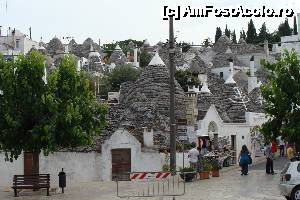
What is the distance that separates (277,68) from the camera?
25.5 m

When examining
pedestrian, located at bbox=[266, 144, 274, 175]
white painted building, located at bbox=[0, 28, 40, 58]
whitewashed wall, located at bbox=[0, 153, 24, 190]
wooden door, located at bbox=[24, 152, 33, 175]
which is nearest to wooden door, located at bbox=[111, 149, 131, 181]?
wooden door, located at bbox=[24, 152, 33, 175]

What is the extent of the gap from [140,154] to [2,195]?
34.1 feet

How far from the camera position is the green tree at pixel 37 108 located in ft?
69.0

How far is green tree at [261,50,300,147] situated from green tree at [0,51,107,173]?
28.5 ft

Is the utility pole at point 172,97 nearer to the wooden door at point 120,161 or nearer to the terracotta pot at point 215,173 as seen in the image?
the terracotta pot at point 215,173

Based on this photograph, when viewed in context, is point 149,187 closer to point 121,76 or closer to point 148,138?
point 148,138

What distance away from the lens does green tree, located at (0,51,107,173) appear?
828 inches

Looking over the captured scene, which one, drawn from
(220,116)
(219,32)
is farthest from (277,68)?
(219,32)

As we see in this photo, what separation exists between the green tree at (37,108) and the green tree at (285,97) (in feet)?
28.5

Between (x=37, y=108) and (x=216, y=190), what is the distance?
7.29m

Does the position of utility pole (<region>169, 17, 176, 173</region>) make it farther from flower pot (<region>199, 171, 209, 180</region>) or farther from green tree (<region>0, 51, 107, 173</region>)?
green tree (<region>0, 51, 107, 173</region>)

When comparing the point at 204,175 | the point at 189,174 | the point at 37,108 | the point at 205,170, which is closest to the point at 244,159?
the point at 205,170

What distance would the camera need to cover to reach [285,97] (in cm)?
2509

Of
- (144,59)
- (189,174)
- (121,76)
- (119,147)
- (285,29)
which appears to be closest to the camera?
(189,174)
